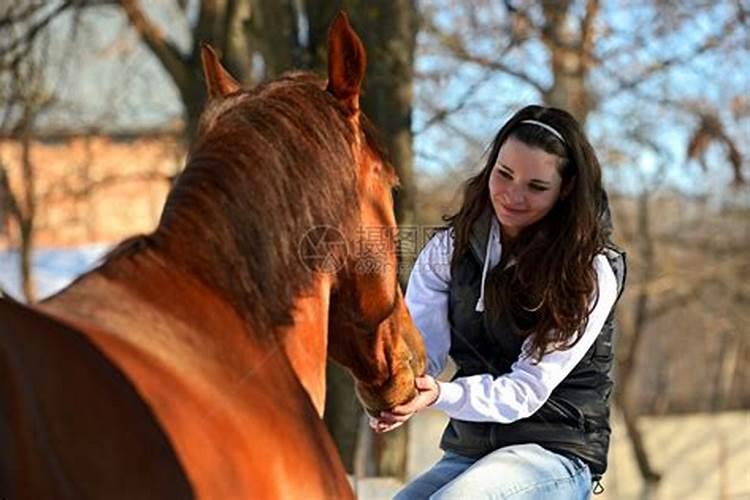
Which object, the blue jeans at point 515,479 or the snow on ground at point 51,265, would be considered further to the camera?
the snow on ground at point 51,265

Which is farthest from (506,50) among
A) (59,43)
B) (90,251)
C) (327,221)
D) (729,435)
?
(90,251)

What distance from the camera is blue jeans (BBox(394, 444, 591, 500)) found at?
10.4 ft

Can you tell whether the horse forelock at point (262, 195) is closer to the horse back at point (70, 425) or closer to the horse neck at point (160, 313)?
the horse neck at point (160, 313)

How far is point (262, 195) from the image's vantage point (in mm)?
2537

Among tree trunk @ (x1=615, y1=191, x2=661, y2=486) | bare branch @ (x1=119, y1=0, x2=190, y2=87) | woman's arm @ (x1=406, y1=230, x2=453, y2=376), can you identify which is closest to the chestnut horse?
woman's arm @ (x1=406, y1=230, x2=453, y2=376)

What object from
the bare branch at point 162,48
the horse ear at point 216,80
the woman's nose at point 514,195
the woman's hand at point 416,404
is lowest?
the woman's hand at point 416,404

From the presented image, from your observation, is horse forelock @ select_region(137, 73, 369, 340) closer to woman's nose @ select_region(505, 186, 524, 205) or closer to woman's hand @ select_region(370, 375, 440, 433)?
woman's hand @ select_region(370, 375, 440, 433)

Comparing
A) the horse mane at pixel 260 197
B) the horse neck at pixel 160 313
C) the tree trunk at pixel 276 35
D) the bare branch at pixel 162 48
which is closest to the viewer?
the horse neck at pixel 160 313

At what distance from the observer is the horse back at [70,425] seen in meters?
1.83

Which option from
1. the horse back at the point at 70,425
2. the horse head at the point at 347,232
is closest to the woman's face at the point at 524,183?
the horse head at the point at 347,232

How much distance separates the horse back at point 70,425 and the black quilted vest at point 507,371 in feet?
4.98

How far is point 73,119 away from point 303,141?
13.9m

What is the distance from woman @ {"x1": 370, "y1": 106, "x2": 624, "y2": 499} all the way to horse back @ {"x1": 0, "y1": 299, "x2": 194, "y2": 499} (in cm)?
125

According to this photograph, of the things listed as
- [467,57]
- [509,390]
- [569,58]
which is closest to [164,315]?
[509,390]
